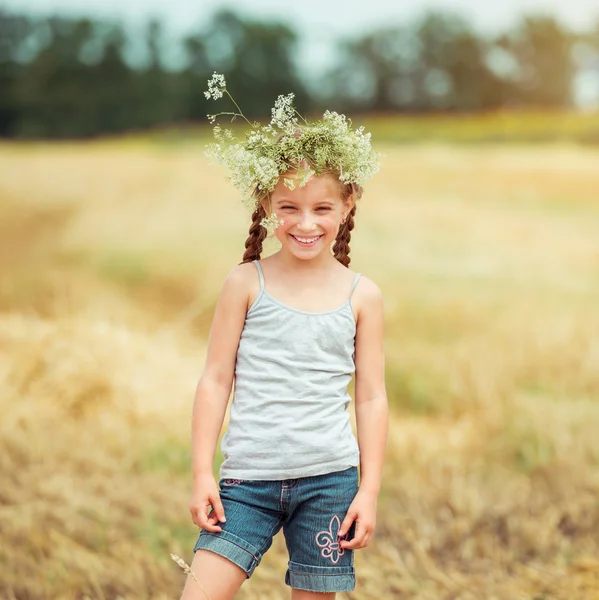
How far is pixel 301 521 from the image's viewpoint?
2.12 metres

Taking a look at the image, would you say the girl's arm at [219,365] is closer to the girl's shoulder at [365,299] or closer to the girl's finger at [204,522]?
the girl's finger at [204,522]

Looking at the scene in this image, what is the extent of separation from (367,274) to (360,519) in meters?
4.13

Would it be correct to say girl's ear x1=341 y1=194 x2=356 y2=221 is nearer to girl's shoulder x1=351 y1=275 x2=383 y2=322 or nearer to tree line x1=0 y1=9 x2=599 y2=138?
girl's shoulder x1=351 y1=275 x2=383 y2=322

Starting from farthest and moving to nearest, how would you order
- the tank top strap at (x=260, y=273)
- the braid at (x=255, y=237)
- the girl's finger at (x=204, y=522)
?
1. the braid at (x=255, y=237)
2. the tank top strap at (x=260, y=273)
3. the girl's finger at (x=204, y=522)

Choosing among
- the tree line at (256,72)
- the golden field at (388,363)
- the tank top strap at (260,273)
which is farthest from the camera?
the tree line at (256,72)

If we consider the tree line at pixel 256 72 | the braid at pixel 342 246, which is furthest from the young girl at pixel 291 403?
the tree line at pixel 256 72

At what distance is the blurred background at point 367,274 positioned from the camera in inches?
139

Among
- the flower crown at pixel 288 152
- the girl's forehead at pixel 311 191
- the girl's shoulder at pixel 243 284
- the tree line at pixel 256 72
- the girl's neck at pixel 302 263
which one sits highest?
the tree line at pixel 256 72

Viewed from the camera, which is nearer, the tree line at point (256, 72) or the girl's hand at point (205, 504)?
the girl's hand at point (205, 504)

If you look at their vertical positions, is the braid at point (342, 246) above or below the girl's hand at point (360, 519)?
above

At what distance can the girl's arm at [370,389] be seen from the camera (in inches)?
85.6

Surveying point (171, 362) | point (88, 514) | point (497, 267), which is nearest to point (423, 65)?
point (497, 267)

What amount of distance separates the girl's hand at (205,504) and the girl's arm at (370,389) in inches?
13.3

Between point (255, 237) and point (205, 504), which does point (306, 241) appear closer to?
point (255, 237)
